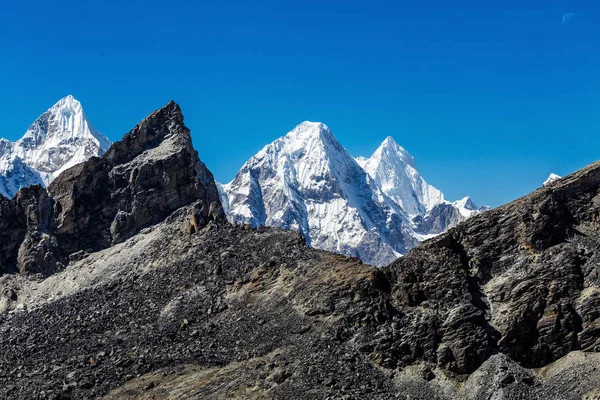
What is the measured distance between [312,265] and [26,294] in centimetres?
5629

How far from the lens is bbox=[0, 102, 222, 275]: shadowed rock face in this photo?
150 metres

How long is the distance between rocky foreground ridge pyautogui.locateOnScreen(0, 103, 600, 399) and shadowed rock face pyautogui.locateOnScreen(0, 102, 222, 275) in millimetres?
22439

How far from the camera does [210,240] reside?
407ft

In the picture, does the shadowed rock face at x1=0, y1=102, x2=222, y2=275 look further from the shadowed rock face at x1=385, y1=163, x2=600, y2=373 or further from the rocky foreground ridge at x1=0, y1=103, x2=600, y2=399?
the shadowed rock face at x1=385, y1=163, x2=600, y2=373

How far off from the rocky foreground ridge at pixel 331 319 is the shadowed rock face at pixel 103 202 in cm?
2244

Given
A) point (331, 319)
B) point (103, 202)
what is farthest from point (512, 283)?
point (103, 202)

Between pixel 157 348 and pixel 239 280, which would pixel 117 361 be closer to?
pixel 157 348

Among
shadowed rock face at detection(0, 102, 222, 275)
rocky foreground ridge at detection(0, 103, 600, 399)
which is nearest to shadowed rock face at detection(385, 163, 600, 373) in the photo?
rocky foreground ridge at detection(0, 103, 600, 399)

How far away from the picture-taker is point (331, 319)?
94.1m

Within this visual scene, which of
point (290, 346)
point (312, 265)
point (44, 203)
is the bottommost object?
point (290, 346)

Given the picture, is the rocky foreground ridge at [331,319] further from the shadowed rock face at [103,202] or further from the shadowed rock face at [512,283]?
Result: the shadowed rock face at [103,202]

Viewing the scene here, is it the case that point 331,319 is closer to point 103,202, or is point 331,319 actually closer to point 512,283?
point 512,283

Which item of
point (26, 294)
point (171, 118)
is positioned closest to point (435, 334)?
point (26, 294)

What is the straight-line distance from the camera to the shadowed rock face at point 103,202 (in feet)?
494
